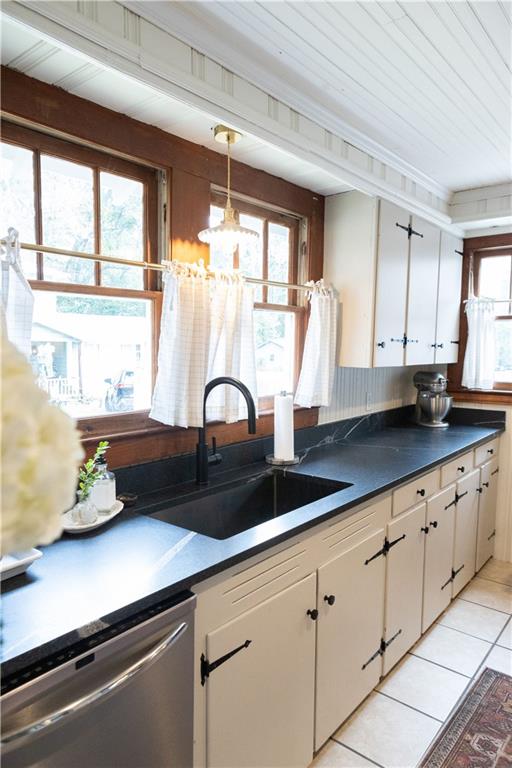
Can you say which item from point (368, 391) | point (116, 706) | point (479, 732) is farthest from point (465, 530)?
point (116, 706)

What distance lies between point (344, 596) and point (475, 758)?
0.75m

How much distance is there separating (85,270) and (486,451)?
2701mm

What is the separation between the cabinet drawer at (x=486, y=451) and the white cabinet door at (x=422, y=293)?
64 centimetres

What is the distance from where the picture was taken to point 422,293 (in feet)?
9.96

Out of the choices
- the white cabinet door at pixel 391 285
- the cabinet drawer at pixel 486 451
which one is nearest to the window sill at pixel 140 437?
the white cabinet door at pixel 391 285

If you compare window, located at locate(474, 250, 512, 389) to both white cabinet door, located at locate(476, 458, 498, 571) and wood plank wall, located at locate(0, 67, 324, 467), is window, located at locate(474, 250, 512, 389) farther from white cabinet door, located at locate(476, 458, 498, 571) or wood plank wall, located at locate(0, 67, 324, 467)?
wood plank wall, located at locate(0, 67, 324, 467)

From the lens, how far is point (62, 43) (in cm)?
126

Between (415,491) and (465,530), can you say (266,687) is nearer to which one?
(415,491)

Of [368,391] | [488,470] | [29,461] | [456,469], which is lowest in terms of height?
[488,470]

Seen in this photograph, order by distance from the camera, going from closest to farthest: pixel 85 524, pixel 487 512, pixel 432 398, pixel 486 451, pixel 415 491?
pixel 85 524
pixel 415 491
pixel 486 451
pixel 487 512
pixel 432 398

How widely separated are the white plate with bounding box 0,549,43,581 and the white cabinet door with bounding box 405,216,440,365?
91.4 inches

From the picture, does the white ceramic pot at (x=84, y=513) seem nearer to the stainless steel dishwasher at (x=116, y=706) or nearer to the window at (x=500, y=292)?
the stainless steel dishwasher at (x=116, y=706)

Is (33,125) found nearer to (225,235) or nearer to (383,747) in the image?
(225,235)

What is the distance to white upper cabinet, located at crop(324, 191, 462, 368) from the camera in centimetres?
258
